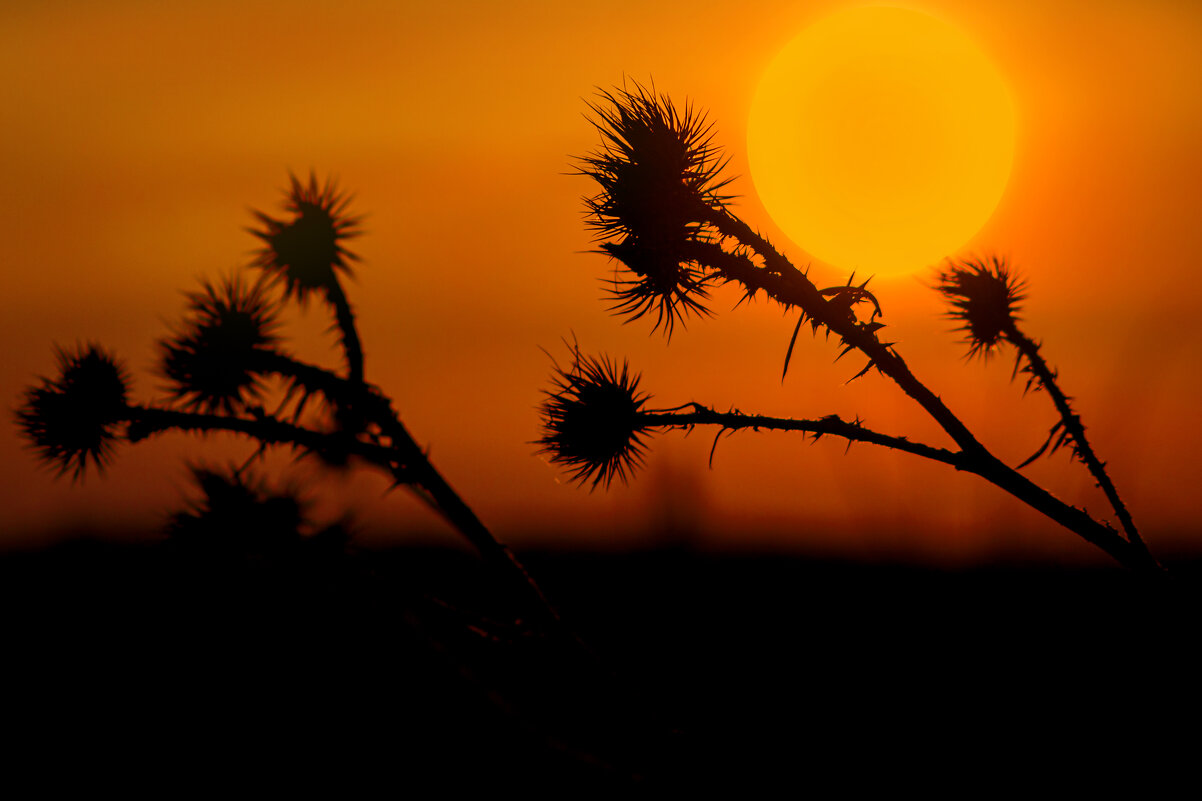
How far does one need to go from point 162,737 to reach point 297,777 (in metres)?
1.19

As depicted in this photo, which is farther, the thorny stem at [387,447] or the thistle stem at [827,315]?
the thistle stem at [827,315]

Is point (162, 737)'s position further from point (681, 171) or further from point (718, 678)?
point (718, 678)

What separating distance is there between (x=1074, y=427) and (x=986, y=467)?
80 centimetres

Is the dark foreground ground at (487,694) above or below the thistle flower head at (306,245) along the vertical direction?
below

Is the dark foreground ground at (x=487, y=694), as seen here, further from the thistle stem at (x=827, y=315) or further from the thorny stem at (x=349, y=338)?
the thistle stem at (x=827, y=315)

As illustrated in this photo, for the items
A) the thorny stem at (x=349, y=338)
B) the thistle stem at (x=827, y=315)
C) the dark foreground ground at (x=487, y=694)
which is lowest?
the dark foreground ground at (x=487, y=694)

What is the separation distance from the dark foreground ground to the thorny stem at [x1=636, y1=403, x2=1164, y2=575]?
0.22m

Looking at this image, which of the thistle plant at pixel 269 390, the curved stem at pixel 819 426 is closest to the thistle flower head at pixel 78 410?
the thistle plant at pixel 269 390

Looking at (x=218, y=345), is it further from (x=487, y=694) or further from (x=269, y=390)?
(x=487, y=694)

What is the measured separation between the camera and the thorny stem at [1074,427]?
293cm

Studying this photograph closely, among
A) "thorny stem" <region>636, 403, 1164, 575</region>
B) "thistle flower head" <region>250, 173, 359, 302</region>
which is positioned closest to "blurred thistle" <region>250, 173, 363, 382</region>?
"thistle flower head" <region>250, 173, 359, 302</region>

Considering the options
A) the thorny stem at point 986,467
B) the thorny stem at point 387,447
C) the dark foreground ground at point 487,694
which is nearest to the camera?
the dark foreground ground at point 487,694

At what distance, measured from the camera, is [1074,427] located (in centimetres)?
330

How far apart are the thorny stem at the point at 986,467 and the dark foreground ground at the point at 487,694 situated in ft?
0.73
